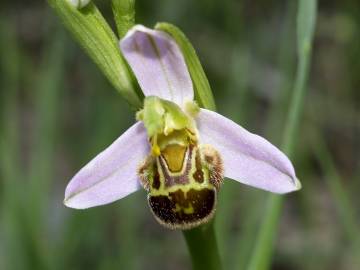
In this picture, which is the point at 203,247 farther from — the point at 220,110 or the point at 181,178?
the point at 220,110

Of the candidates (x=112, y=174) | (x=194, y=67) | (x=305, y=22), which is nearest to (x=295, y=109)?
(x=305, y=22)

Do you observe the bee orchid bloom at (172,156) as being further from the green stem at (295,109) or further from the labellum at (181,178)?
the green stem at (295,109)

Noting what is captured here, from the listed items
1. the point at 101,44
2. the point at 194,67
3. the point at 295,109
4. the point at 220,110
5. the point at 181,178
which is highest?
the point at 101,44

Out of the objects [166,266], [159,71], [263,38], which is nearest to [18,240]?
[159,71]

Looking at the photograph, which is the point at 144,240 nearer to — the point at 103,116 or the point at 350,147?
the point at 103,116

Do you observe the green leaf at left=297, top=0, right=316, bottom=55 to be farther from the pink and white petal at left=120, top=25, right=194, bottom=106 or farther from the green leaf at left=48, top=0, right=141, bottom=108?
the green leaf at left=48, top=0, right=141, bottom=108

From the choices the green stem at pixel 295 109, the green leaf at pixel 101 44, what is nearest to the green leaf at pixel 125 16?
the green leaf at pixel 101 44

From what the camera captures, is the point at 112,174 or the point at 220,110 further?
the point at 220,110
